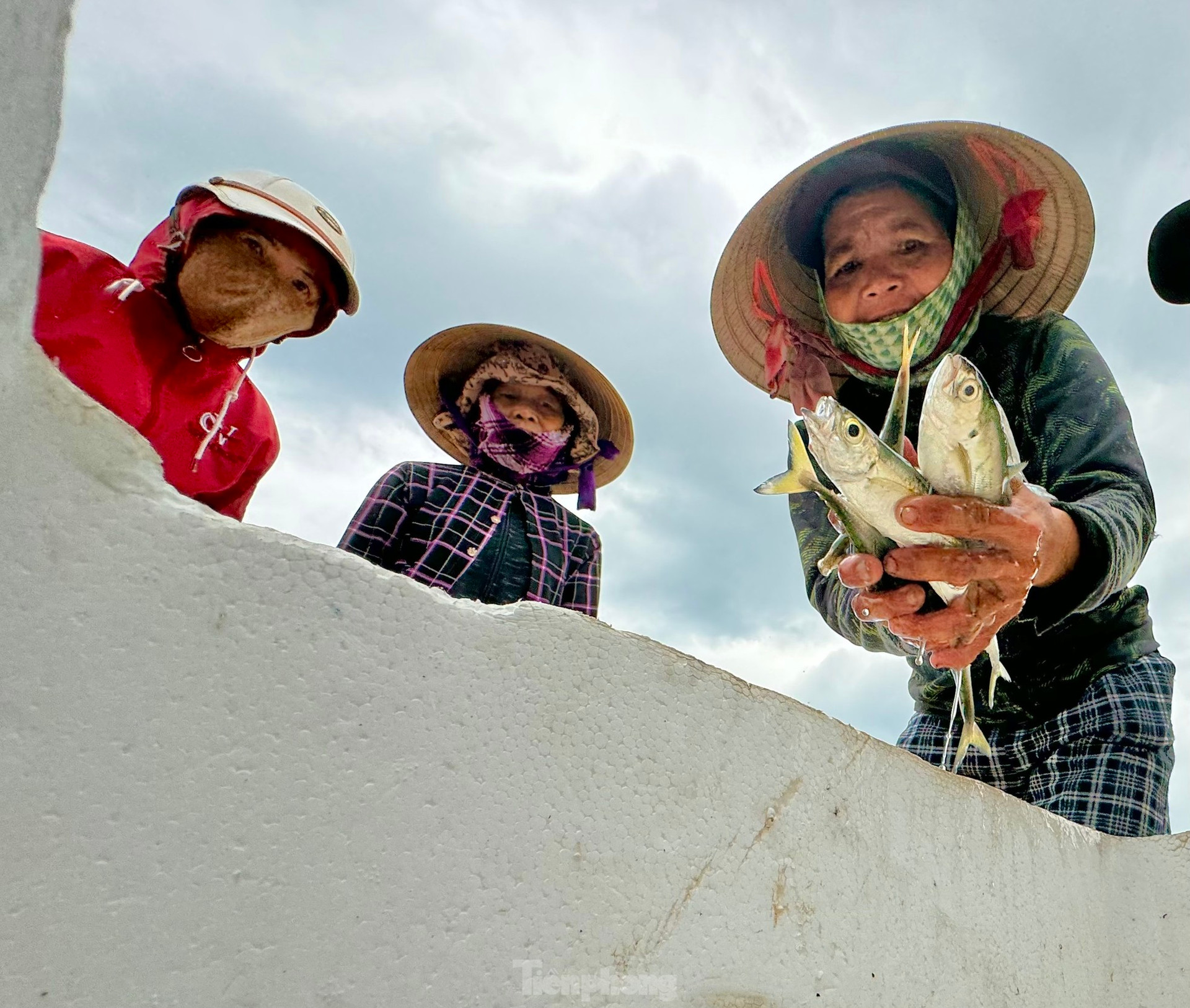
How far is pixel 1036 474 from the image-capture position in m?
1.84

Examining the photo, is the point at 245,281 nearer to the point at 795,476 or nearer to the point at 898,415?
the point at 795,476

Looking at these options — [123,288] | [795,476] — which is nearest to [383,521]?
[123,288]

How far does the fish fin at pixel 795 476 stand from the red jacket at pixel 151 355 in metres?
1.29

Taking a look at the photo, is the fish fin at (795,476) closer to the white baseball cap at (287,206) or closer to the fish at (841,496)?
the fish at (841,496)

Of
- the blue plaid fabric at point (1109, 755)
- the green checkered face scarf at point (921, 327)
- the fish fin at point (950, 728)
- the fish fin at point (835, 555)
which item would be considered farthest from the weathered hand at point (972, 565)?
the green checkered face scarf at point (921, 327)

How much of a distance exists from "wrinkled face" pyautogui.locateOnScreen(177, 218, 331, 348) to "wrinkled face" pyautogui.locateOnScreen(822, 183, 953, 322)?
4.41 ft

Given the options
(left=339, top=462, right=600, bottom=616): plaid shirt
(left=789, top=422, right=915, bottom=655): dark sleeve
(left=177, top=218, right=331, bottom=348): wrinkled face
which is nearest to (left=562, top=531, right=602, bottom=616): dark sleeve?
(left=339, top=462, right=600, bottom=616): plaid shirt

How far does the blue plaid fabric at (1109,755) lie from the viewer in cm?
169

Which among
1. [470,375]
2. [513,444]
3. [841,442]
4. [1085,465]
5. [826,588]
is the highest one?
[470,375]

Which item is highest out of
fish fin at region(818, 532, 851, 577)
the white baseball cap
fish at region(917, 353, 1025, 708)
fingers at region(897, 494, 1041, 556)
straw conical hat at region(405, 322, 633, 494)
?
straw conical hat at region(405, 322, 633, 494)

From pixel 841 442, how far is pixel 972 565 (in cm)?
30

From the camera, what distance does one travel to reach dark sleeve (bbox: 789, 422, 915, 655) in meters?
1.90

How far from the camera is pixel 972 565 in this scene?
1.37 metres

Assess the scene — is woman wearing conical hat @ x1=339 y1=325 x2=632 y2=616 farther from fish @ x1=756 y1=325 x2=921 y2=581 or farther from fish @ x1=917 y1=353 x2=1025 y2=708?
fish @ x1=917 y1=353 x2=1025 y2=708
